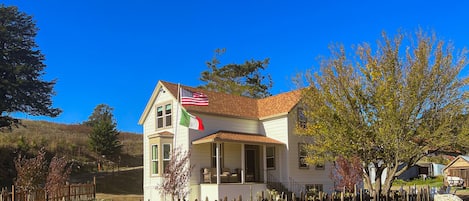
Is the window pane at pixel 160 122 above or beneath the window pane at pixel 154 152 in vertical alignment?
above

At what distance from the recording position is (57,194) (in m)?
22.1

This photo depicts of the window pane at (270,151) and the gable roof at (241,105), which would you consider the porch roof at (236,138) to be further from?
the gable roof at (241,105)

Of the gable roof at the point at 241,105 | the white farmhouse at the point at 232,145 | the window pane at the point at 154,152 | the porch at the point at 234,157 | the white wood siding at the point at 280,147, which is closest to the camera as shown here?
the porch at the point at 234,157

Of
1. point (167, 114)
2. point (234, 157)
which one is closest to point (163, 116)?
point (167, 114)

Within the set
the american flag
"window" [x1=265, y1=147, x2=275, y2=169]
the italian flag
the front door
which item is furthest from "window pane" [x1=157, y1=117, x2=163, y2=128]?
"window" [x1=265, y1=147, x2=275, y2=169]

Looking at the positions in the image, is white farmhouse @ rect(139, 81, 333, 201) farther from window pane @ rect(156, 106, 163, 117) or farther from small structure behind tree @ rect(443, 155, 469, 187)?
small structure behind tree @ rect(443, 155, 469, 187)

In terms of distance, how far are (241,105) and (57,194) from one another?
11628 millimetres

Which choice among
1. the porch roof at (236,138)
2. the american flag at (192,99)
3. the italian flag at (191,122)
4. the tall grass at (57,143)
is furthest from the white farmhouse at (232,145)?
the tall grass at (57,143)

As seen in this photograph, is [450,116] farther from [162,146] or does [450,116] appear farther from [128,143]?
[128,143]

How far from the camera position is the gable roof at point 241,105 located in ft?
84.9

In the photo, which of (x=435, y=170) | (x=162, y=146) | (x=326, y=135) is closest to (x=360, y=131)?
(x=326, y=135)

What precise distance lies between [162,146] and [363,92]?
1167 centimetres

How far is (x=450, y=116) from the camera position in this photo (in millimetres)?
17109

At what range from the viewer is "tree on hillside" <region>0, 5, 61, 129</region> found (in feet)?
134
